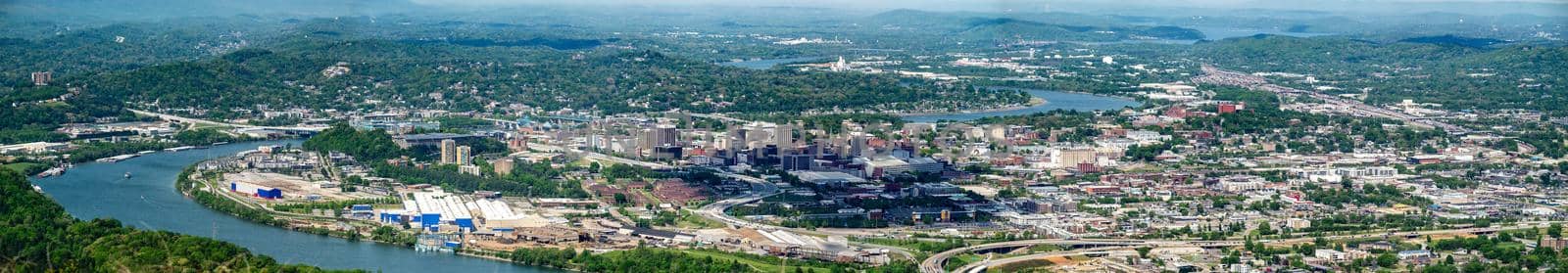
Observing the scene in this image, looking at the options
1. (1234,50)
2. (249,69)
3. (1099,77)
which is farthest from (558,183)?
(1234,50)

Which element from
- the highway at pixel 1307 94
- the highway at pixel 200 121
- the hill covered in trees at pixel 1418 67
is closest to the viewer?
the highway at pixel 200 121

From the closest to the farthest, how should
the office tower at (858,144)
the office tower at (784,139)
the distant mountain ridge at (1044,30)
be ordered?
the office tower at (784,139), the office tower at (858,144), the distant mountain ridge at (1044,30)

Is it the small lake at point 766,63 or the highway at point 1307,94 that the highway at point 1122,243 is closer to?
the highway at point 1307,94

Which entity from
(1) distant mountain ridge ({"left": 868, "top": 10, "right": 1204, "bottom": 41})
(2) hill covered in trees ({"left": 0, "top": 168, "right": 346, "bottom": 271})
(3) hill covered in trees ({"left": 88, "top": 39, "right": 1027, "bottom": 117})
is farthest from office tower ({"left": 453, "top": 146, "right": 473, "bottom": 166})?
(1) distant mountain ridge ({"left": 868, "top": 10, "right": 1204, "bottom": 41})

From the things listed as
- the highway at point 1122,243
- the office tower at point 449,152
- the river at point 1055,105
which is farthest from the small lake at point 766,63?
the highway at point 1122,243

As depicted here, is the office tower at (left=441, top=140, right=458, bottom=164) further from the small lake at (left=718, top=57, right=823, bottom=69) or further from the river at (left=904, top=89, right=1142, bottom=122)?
the small lake at (left=718, top=57, right=823, bottom=69)

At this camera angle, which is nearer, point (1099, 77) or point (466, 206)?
point (466, 206)

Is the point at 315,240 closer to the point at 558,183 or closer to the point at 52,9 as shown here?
the point at 558,183
